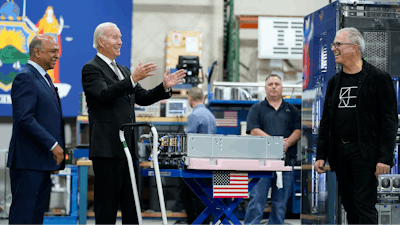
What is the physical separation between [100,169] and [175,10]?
606 cm

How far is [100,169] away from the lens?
2.90 metres

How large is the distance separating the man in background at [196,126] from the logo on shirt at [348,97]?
6.92 ft

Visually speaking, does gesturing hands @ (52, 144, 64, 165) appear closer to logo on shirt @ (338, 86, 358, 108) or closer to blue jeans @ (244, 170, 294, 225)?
logo on shirt @ (338, 86, 358, 108)

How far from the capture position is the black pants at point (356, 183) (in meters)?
2.81

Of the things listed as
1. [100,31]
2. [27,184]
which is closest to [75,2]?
[100,31]

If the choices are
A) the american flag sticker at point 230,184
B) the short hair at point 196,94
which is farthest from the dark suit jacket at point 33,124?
the short hair at point 196,94

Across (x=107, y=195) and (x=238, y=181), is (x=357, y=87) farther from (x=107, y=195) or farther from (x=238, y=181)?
(x=107, y=195)

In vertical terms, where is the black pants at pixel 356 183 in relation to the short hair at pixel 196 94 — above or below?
below

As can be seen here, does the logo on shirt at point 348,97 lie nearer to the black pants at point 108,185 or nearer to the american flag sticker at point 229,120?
the black pants at point 108,185

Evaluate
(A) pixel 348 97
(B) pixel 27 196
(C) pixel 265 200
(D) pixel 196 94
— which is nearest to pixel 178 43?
(D) pixel 196 94

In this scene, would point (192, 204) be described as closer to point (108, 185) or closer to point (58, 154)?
point (108, 185)

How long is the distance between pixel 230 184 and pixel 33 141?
1295 millimetres

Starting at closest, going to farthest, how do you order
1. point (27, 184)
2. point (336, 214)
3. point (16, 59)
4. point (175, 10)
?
point (27, 184), point (336, 214), point (16, 59), point (175, 10)

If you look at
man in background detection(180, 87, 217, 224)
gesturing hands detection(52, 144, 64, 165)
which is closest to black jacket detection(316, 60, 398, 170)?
gesturing hands detection(52, 144, 64, 165)
